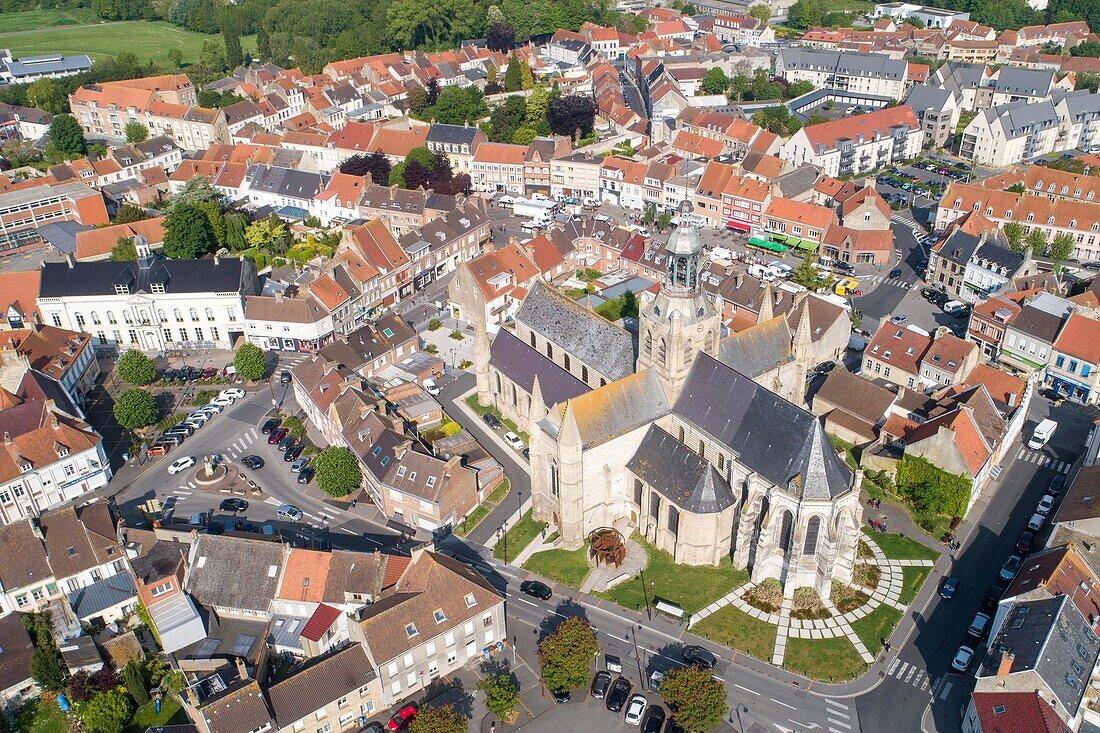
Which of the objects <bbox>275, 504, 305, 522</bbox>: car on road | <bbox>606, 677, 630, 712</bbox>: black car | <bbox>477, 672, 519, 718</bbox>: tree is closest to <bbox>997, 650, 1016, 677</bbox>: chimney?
<bbox>606, 677, 630, 712</bbox>: black car

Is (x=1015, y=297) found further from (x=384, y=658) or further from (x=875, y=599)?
(x=384, y=658)

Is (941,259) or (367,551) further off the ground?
(941,259)

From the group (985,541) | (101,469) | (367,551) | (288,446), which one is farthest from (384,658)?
(985,541)

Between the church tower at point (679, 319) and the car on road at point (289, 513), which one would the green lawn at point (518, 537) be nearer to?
the church tower at point (679, 319)

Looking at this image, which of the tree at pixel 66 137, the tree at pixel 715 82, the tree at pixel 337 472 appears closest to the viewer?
the tree at pixel 337 472

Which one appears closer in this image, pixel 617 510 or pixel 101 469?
pixel 617 510

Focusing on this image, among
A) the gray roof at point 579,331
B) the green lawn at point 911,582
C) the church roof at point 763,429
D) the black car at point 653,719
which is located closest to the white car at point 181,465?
the gray roof at point 579,331
